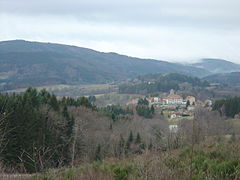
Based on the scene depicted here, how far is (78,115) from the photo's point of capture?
1399 inches

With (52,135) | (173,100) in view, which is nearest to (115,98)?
(173,100)

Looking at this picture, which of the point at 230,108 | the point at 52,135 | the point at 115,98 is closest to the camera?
the point at 52,135

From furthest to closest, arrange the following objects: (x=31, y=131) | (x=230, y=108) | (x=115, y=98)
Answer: (x=115, y=98), (x=230, y=108), (x=31, y=131)

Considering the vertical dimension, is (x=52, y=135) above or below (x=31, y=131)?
below

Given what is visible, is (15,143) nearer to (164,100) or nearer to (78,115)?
(78,115)

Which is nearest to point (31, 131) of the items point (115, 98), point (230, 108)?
point (230, 108)

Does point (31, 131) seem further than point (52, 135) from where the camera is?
No

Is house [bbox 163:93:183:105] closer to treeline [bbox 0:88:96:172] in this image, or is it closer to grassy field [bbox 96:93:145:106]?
grassy field [bbox 96:93:145:106]

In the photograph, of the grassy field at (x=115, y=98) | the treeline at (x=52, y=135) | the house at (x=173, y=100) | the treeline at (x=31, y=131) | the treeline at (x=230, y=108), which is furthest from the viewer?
the grassy field at (x=115, y=98)

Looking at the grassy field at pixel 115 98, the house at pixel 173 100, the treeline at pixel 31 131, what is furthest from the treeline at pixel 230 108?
the grassy field at pixel 115 98

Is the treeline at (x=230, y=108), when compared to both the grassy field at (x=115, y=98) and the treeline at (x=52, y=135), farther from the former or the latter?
the grassy field at (x=115, y=98)

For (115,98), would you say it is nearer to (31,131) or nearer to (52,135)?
(52,135)

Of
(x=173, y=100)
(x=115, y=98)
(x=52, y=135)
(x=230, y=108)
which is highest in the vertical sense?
(x=52, y=135)

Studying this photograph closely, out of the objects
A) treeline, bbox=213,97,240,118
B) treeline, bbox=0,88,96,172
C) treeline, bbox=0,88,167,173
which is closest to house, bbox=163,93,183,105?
treeline, bbox=213,97,240,118
